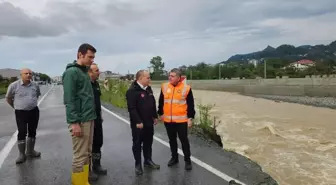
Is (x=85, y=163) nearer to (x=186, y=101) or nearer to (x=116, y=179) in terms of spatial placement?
(x=116, y=179)

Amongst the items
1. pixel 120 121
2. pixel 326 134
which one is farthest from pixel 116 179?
pixel 326 134

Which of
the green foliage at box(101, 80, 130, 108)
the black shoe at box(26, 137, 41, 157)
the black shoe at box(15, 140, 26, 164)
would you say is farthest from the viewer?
the green foliage at box(101, 80, 130, 108)

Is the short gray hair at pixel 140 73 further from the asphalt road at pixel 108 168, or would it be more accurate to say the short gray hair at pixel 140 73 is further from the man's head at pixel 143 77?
the asphalt road at pixel 108 168

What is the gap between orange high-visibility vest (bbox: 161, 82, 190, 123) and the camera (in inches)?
295

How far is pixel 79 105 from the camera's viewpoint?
5.67 m

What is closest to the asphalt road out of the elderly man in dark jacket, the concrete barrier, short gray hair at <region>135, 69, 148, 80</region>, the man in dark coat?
the man in dark coat

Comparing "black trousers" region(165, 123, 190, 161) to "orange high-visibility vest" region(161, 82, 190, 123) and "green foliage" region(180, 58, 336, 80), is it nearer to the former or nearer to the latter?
"orange high-visibility vest" region(161, 82, 190, 123)

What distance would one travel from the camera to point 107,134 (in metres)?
11.8

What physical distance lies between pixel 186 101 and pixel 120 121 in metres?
7.88

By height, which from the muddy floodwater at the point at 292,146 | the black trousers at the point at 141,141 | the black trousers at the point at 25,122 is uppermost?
the black trousers at the point at 25,122

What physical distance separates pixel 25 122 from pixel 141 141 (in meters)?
2.46

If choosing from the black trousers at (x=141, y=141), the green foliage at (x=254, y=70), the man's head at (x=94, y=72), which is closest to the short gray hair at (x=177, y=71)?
the black trousers at (x=141, y=141)

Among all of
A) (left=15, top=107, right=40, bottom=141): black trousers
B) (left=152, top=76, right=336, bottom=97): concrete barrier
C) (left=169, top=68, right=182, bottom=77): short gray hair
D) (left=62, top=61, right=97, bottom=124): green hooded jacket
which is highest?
(left=169, top=68, right=182, bottom=77): short gray hair

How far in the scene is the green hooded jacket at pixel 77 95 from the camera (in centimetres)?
550
